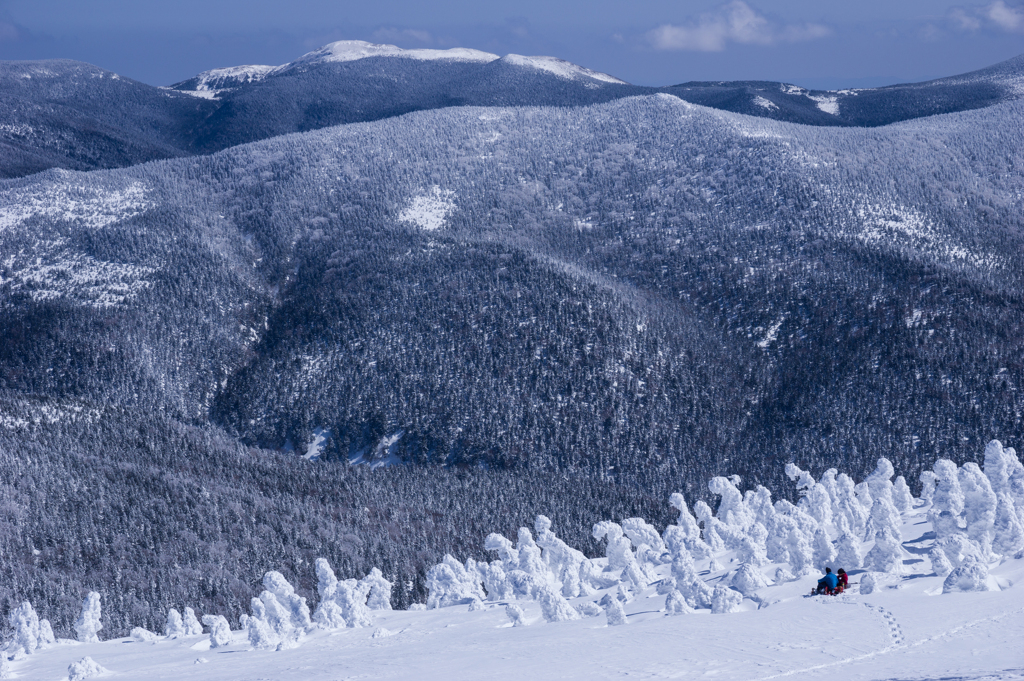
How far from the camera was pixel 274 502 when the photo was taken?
75.8 metres

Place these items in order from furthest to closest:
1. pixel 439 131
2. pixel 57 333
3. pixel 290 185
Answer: pixel 439 131 → pixel 290 185 → pixel 57 333

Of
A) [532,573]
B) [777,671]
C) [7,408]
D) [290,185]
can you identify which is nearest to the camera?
[777,671]

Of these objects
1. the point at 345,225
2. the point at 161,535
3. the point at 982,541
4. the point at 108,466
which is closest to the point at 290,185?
the point at 345,225

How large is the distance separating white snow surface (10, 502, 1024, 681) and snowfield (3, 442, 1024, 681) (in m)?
0.09

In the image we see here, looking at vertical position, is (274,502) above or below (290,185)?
below

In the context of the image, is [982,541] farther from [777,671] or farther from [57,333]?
[57,333]

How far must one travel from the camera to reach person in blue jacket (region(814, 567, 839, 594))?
32.2 meters

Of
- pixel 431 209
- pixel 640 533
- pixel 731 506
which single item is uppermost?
pixel 431 209

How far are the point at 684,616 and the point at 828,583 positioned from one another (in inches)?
202

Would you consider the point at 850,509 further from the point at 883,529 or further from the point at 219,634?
the point at 219,634

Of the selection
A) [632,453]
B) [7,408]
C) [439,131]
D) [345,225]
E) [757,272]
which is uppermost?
[439,131]

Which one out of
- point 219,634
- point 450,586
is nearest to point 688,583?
point 450,586

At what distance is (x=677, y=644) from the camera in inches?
1145

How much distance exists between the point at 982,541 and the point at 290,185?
136202 millimetres
